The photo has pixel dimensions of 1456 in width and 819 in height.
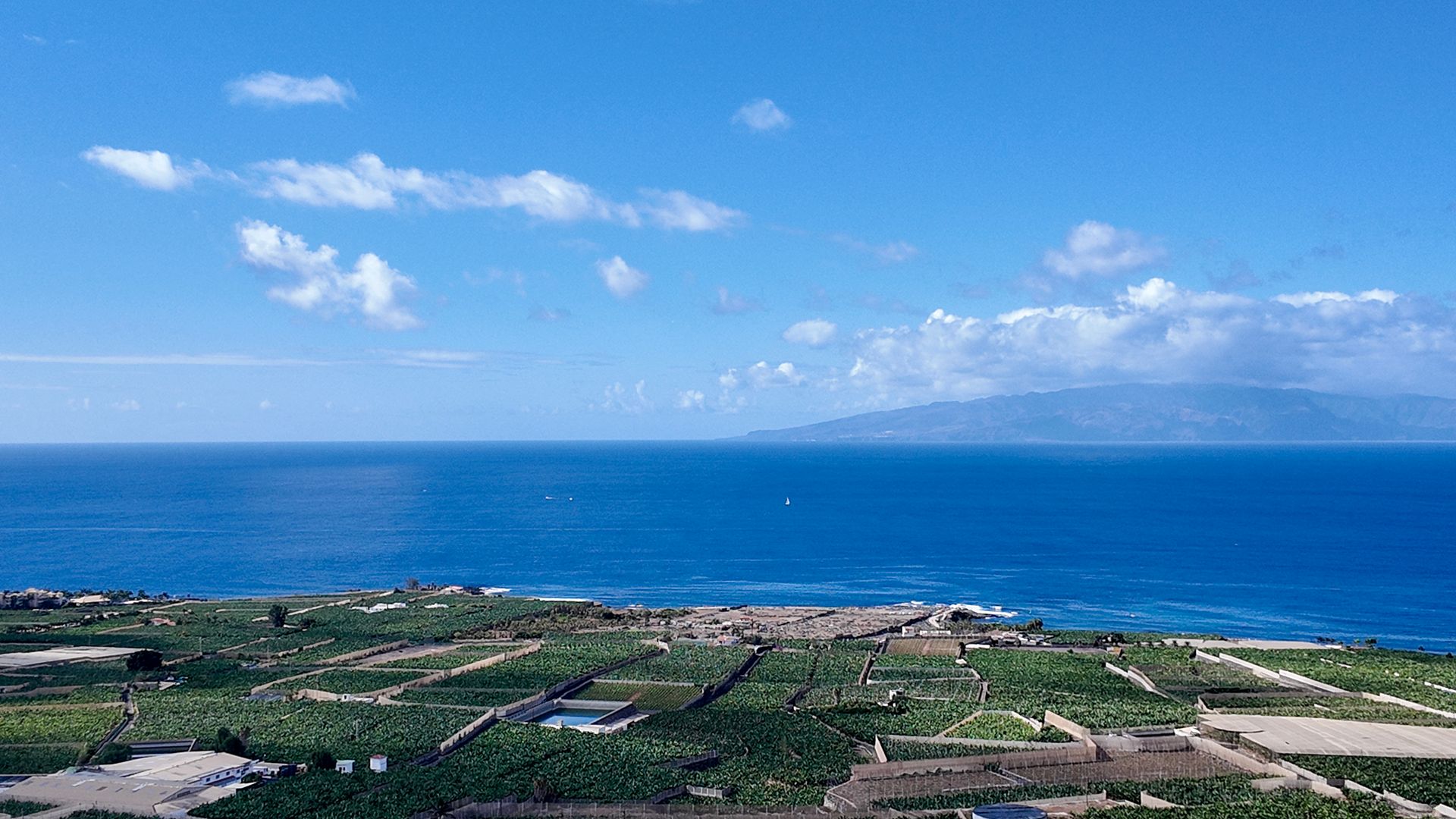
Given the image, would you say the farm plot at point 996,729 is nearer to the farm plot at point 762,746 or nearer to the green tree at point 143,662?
the farm plot at point 762,746

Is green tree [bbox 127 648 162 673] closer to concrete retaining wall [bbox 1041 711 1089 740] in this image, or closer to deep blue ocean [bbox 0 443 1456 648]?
deep blue ocean [bbox 0 443 1456 648]

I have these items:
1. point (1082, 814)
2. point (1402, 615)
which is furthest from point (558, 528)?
point (1082, 814)

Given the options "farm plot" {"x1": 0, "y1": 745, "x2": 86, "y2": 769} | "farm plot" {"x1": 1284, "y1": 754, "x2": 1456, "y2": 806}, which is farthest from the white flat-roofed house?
"farm plot" {"x1": 1284, "y1": 754, "x2": 1456, "y2": 806}

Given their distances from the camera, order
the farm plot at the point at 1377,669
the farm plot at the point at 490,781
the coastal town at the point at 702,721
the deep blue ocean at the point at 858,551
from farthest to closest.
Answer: the deep blue ocean at the point at 858,551
the farm plot at the point at 1377,669
the coastal town at the point at 702,721
the farm plot at the point at 490,781

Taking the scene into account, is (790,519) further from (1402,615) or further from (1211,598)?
(1402,615)

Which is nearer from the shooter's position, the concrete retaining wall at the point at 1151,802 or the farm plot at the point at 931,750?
the concrete retaining wall at the point at 1151,802

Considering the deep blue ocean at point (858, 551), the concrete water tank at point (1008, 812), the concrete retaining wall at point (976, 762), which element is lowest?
the deep blue ocean at point (858, 551)

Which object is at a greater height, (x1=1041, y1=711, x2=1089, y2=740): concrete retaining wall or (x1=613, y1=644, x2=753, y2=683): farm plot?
(x1=1041, y1=711, x2=1089, y2=740): concrete retaining wall

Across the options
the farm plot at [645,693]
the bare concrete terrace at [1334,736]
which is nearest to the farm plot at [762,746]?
the farm plot at [645,693]
